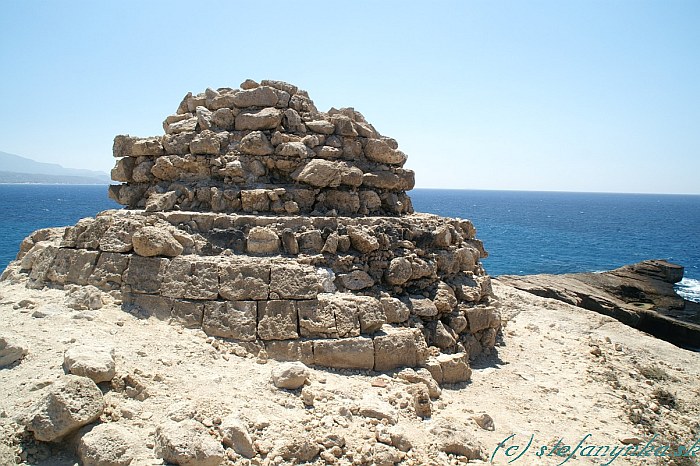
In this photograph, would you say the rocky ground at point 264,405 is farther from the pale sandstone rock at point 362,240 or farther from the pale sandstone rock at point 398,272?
the pale sandstone rock at point 362,240

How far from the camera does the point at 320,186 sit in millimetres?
9039

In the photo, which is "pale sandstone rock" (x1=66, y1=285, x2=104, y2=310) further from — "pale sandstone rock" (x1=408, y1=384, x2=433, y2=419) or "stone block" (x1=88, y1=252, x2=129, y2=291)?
"pale sandstone rock" (x1=408, y1=384, x2=433, y2=419)

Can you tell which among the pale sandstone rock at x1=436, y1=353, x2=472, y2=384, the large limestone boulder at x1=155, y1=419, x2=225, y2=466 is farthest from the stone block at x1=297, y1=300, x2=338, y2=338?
the large limestone boulder at x1=155, y1=419, x2=225, y2=466

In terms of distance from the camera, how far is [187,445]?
4.69 m

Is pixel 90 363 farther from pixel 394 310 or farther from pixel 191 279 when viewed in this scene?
pixel 394 310

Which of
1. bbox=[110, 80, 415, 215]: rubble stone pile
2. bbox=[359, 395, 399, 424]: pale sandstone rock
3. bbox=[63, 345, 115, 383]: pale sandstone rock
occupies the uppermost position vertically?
bbox=[110, 80, 415, 215]: rubble stone pile

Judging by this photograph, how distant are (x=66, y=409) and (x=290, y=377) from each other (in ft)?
8.40

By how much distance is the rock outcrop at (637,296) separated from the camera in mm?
19641

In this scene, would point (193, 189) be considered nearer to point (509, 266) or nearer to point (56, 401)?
point (56, 401)

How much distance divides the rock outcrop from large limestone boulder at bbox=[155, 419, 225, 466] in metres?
18.3

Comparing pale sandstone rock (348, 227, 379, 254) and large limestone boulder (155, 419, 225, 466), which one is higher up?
pale sandstone rock (348, 227, 379, 254)

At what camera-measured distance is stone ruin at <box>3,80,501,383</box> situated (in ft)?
24.3

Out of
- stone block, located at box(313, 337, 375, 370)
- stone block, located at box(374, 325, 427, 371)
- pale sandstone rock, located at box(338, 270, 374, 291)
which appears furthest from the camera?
pale sandstone rock, located at box(338, 270, 374, 291)

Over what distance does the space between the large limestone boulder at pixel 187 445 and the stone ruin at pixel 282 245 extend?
2.24m
